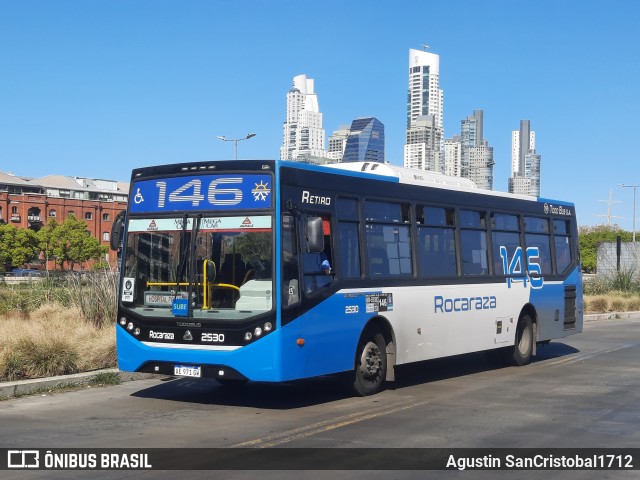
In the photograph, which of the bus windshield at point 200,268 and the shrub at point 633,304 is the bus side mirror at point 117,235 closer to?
the bus windshield at point 200,268

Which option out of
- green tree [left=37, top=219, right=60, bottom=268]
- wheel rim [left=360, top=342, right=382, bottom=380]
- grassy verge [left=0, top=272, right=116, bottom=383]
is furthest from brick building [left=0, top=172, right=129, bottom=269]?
wheel rim [left=360, top=342, right=382, bottom=380]

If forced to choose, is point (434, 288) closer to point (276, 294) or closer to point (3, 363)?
point (276, 294)

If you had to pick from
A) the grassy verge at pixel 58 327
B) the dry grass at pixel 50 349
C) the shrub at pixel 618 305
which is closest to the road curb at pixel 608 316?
the shrub at pixel 618 305

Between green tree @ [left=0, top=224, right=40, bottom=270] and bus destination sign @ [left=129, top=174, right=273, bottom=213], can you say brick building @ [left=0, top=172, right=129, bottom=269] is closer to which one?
green tree @ [left=0, top=224, right=40, bottom=270]

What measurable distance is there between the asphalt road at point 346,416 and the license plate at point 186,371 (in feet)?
1.52

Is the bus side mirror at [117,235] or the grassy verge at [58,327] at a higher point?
the bus side mirror at [117,235]

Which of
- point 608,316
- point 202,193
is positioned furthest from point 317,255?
point 608,316

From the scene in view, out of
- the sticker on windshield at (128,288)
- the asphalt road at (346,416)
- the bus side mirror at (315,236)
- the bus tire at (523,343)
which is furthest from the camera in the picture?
the bus tire at (523,343)

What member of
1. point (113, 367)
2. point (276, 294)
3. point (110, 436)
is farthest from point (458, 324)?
point (110, 436)

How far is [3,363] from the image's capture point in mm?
12961

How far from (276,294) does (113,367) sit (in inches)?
196

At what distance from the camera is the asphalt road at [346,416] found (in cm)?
897

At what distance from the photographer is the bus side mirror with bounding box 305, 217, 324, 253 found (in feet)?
35.8

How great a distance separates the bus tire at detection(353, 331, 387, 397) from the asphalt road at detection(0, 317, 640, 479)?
195 mm
